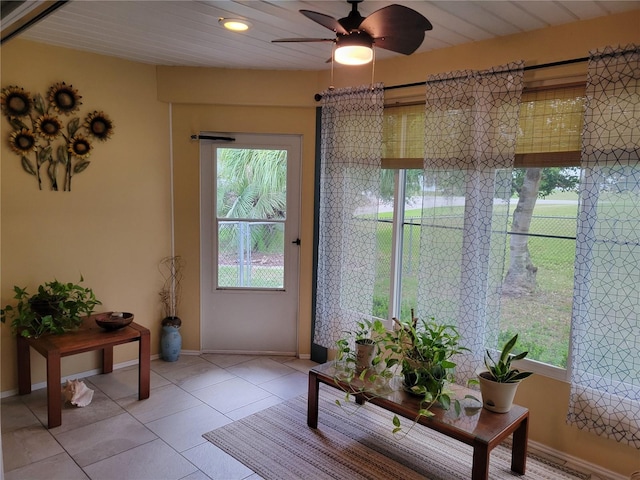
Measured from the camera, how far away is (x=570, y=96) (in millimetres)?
2531

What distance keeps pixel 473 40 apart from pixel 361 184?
120cm

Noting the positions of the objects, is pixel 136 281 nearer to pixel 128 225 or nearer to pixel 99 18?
pixel 128 225

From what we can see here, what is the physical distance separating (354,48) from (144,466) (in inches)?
95.1

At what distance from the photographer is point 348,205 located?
350 cm

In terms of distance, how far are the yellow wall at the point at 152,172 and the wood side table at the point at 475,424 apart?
1.21ft

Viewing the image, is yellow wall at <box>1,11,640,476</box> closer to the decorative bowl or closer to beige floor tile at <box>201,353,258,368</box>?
beige floor tile at <box>201,353,258,368</box>

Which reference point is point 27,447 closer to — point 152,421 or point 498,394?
point 152,421

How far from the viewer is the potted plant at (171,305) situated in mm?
3906

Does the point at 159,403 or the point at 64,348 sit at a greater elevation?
the point at 64,348

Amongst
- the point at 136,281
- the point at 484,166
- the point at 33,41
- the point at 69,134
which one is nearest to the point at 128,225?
the point at 136,281

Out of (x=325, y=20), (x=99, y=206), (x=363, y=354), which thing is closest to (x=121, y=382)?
(x=99, y=206)

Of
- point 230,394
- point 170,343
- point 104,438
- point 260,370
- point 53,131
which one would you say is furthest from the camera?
point 170,343

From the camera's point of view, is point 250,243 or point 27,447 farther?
point 250,243

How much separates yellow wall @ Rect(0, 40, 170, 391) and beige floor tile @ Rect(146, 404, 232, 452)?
108cm
